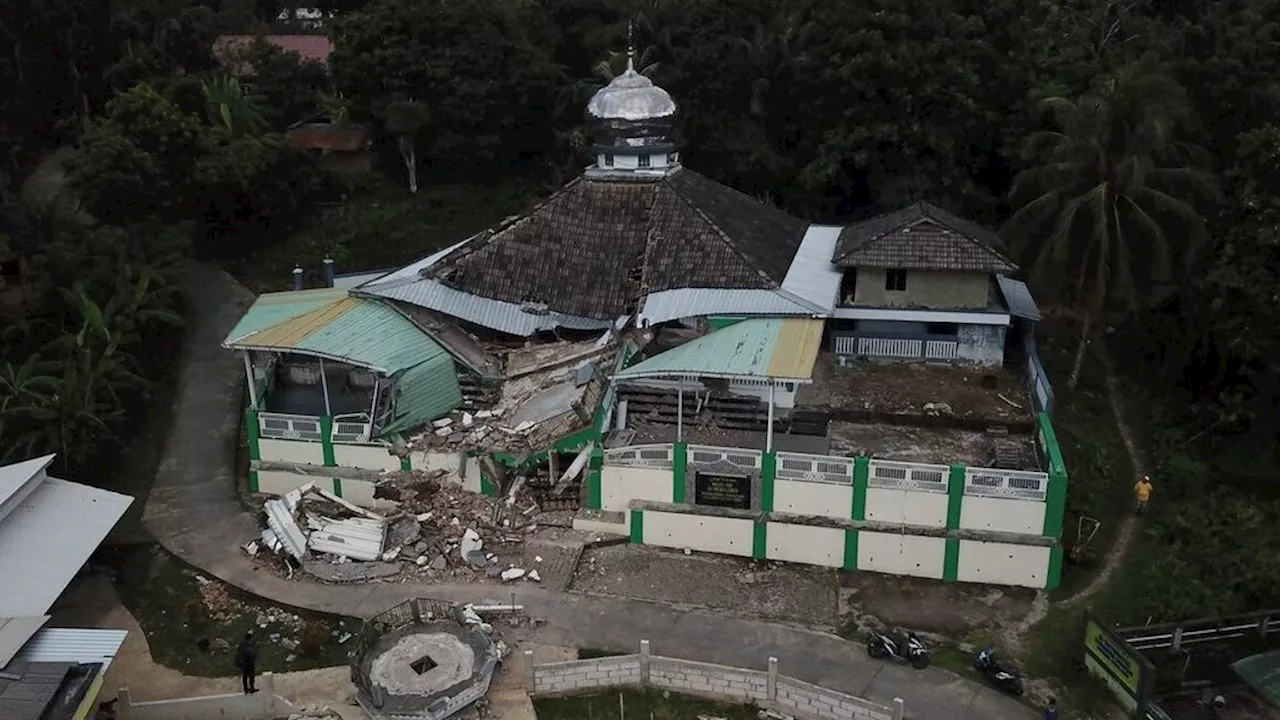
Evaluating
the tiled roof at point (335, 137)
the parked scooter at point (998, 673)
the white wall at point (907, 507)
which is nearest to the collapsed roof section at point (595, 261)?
the white wall at point (907, 507)

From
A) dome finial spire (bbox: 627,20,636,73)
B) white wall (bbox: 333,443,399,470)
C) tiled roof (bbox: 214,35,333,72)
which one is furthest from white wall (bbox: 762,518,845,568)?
tiled roof (bbox: 214,35,333,72)

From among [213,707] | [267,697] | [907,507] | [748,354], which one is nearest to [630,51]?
[748,354]

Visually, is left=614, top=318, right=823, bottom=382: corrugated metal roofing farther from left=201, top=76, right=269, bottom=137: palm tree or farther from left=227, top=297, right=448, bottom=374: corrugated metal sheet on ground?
left=201, top=76, right=269, bottom=137: palm tree

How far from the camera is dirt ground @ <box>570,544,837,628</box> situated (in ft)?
63.5

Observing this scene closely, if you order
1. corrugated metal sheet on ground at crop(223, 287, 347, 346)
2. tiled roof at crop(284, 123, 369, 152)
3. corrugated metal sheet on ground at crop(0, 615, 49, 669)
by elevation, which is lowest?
corrugated metal sheet on ground at crop(0, 615, 49, 669)

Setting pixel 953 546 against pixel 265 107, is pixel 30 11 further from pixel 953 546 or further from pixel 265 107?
pixel 953 546

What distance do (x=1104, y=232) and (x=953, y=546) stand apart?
944 centimetres

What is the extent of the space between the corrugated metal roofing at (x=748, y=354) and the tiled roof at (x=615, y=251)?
1.89 m

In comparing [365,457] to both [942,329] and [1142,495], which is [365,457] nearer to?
[942,329]

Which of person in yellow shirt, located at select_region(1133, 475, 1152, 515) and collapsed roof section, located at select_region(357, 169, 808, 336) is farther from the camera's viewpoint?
collapsed roof section, located at select_region(357, 169, 808, 336)

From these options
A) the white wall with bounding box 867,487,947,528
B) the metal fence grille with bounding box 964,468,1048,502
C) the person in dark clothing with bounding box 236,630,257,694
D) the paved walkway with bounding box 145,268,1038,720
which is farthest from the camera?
the white wall with bounding box 867,487,947,528

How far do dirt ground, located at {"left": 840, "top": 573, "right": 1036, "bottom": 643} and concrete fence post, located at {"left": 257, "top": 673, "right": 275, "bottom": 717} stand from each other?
33.1ft

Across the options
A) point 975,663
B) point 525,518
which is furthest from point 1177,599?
point 525,518

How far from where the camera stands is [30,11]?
131 feet
